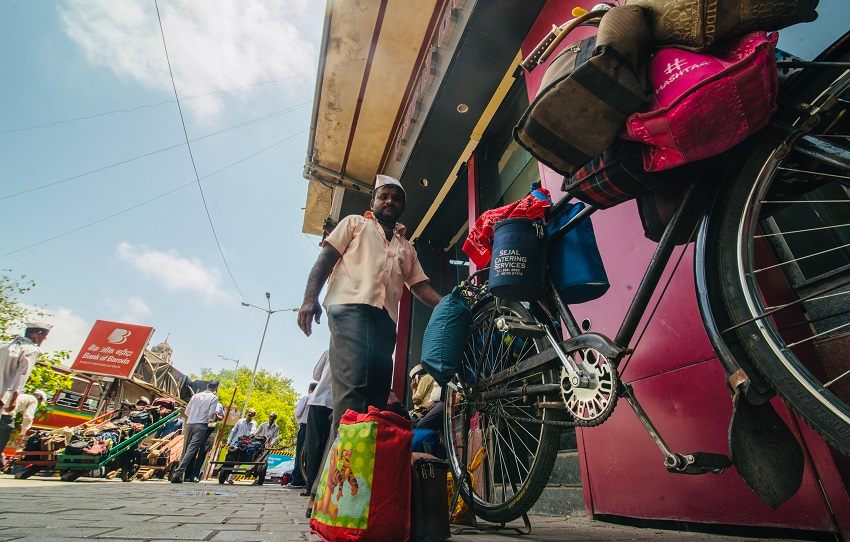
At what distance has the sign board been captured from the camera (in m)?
19.6

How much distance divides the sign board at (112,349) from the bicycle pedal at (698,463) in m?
25.4

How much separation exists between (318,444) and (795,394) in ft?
12.2

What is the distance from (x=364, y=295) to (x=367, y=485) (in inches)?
38.0

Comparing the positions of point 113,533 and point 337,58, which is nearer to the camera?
point 113,533

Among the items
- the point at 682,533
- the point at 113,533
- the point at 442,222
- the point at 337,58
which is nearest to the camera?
the point at 113,533

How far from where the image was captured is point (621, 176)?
1263mm

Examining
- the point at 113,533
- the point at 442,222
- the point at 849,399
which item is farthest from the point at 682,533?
the point at 442,222

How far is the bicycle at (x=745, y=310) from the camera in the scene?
2.93 ft

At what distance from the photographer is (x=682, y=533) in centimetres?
156

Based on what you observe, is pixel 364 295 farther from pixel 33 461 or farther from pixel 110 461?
pixel 33 461

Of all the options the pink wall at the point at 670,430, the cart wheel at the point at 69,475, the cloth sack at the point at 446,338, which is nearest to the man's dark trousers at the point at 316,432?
the cloth sack at the point at 446,338

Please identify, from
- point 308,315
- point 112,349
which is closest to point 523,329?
point 308,315

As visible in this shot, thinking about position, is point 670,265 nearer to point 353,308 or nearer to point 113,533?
point 353,308

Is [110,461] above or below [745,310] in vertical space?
below
